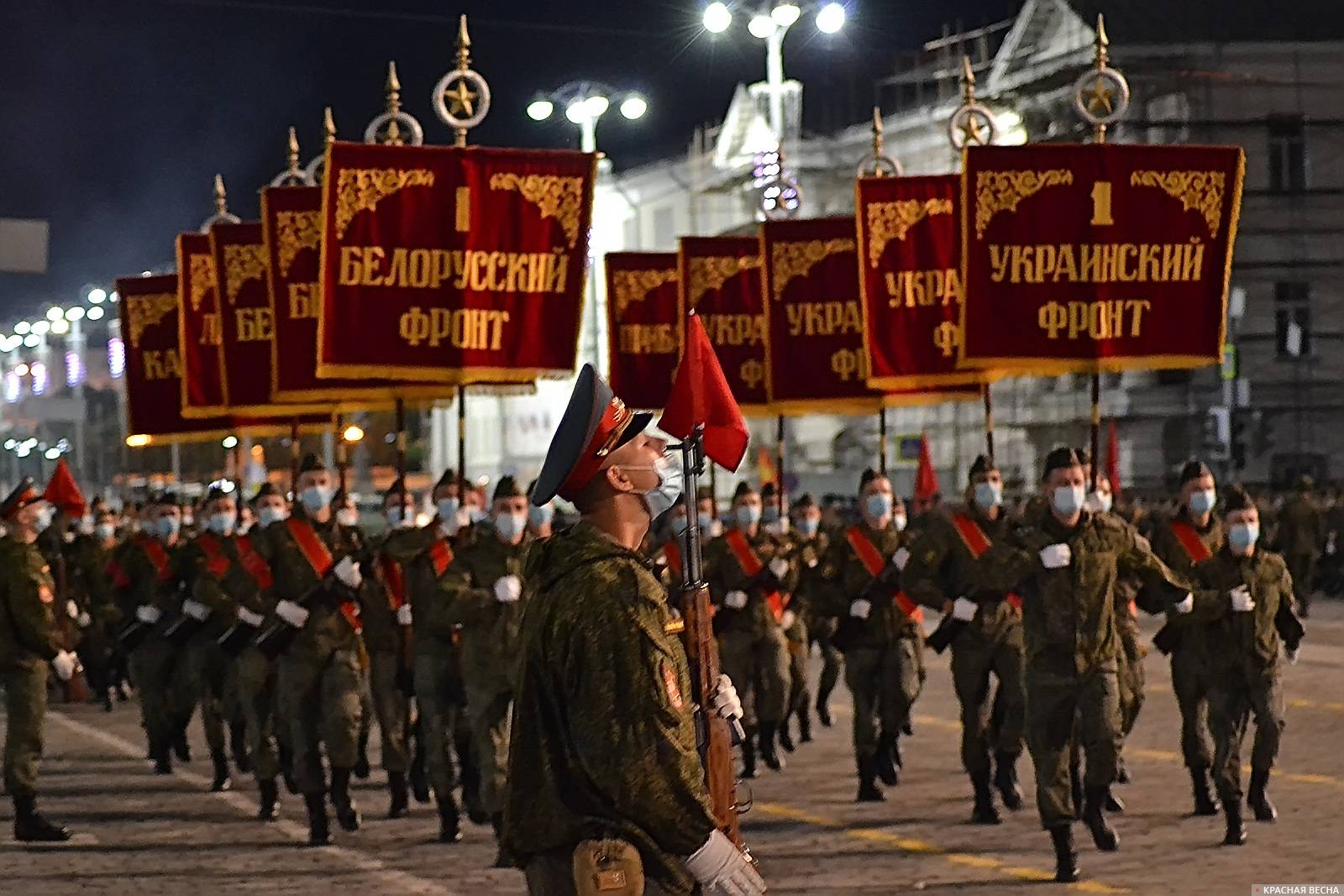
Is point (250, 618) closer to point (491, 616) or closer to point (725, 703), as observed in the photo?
point (491, 616)

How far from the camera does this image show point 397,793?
47.0ft

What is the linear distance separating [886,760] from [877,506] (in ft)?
6.29

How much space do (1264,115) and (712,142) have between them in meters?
22.2

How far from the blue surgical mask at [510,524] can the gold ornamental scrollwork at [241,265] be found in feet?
20.0

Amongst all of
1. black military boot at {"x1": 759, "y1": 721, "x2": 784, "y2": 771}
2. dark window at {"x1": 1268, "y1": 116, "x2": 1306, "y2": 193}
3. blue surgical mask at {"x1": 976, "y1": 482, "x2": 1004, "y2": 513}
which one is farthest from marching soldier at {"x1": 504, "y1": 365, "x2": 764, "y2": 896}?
dark window at {"x1": 1268, "y1": 116, "x2": 1306, "y2": 193}

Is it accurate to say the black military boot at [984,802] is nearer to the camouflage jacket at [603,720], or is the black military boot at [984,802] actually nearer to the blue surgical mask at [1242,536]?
the blue surgical mask at [1242,536]

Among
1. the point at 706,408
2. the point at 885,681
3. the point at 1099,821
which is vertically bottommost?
the point at 1099,821

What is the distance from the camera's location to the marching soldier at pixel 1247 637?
1235cm

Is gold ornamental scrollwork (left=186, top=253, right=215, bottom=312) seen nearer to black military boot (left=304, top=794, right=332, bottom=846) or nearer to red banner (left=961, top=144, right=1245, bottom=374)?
black military boot (left=304, top=794, right=332, bottom=846)

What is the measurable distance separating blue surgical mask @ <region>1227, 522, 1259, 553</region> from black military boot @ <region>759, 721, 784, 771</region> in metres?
4.54

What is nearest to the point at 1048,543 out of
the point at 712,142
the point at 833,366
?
the point at 833,366

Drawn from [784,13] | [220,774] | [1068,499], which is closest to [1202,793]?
[1068,499]

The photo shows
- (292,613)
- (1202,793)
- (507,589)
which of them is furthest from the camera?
(292,613)

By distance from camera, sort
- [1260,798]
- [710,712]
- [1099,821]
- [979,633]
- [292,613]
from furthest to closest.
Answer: [979,633] < [292,613] < [1260,798] < [1099,821] < [710,712]
